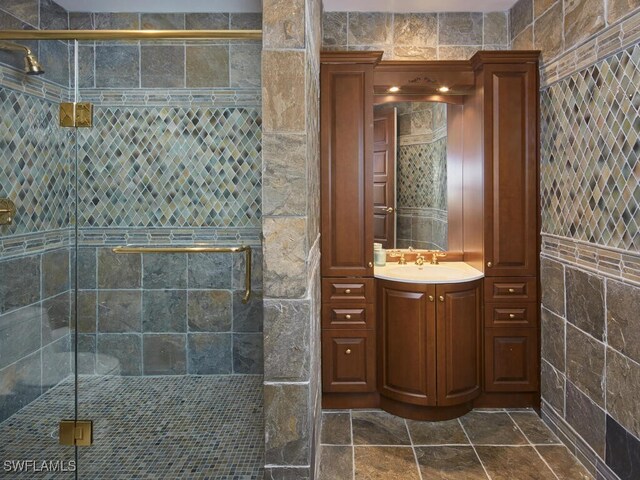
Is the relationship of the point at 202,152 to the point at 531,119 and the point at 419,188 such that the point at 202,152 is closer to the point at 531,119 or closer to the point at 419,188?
the point at 419,188

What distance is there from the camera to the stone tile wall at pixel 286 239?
1563 mm

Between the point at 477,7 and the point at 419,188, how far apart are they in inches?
49.1

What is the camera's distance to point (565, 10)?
7.52 ft

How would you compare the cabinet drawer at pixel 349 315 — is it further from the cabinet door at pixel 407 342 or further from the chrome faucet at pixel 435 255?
the chrome faucet at pixel 435 255

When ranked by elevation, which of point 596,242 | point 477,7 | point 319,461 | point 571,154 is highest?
point 477,7

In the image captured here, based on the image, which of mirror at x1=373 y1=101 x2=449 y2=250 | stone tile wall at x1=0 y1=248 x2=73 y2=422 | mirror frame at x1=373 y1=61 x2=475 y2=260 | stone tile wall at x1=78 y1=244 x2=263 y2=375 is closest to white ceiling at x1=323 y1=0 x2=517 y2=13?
mirror frame at x1=373 y1=61 x2=475 y2=260

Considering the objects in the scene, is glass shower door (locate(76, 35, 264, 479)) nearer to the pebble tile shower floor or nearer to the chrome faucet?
the pebble tile shower floor

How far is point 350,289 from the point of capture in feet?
8.91

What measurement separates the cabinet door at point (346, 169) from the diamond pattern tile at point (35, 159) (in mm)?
1383

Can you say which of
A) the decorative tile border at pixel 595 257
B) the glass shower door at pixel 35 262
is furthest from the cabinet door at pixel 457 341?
the glass shower door at pixel 35 262

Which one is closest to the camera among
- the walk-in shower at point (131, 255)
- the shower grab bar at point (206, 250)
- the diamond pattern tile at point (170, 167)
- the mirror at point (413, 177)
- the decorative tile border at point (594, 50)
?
the decorative tile border at point (594, 50)

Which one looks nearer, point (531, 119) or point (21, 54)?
point (21, 54)

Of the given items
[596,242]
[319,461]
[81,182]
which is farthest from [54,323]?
[596,242]

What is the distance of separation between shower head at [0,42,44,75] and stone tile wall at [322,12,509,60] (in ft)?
5.73
